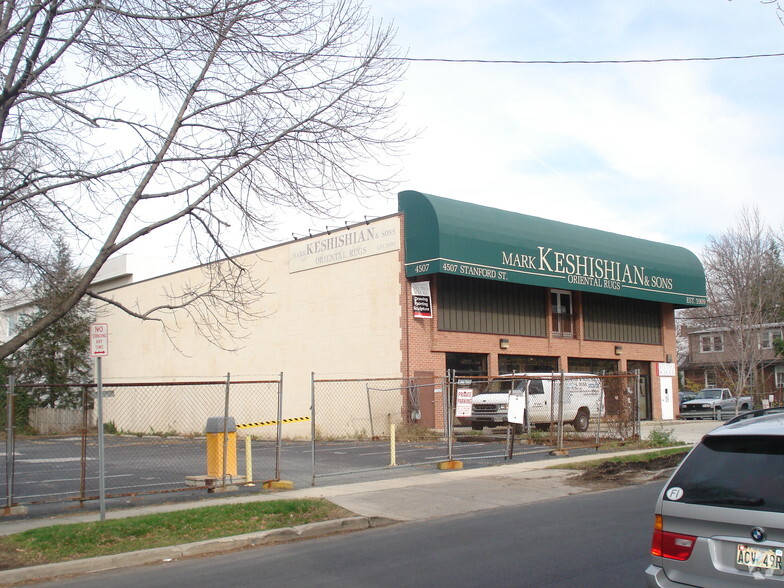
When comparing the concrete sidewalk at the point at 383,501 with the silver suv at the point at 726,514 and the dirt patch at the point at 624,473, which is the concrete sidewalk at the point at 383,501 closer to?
the dirt patch at the point at 624,473

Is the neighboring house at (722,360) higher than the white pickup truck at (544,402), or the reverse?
the neighboring house at (722,360)

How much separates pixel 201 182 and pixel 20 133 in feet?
8.14

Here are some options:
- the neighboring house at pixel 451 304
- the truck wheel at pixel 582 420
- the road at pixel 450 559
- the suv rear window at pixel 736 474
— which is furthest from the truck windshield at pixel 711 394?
the suv rear window at pixel 736 474

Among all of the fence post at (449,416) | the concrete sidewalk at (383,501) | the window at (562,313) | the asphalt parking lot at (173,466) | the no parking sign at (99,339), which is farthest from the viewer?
the window at (562,313)

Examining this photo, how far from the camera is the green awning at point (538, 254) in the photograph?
26.6 metres

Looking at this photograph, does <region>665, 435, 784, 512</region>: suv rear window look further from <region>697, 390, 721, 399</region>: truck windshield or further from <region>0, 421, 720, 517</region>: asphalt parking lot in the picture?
<region>697, 390, 721, 399</region>: truck windshield

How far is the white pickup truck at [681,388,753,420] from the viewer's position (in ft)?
127

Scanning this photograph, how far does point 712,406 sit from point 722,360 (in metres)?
18.8

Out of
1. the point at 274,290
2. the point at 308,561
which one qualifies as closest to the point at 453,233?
the point at 274,290

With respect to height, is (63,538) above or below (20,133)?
below

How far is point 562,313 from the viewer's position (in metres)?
33.5

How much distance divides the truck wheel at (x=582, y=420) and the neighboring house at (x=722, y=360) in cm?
2471

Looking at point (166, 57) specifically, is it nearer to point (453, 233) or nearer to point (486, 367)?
point (453, 233)

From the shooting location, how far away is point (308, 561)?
884cm
